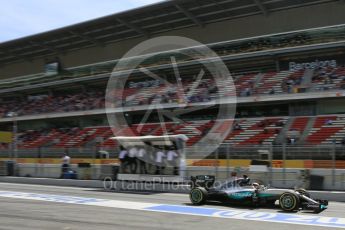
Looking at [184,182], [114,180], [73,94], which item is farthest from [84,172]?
[73,94]

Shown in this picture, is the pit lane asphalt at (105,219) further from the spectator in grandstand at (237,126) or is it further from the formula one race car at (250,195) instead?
Result: the spectator in grandstand at (237,126)

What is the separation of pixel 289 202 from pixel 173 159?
30.4 feet

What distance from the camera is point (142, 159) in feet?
74.4

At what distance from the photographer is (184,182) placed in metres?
21.3

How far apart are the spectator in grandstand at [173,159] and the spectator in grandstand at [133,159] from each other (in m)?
1.98

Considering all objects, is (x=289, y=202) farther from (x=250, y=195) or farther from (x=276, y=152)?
(x=276, y=152)

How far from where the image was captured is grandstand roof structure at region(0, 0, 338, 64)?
3856 cm

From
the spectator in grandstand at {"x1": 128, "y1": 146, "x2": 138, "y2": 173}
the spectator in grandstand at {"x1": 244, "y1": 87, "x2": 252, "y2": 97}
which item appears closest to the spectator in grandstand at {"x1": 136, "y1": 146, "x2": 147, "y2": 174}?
the spectator in grandstand at {"x1": 128, "y1": 146, "x2": 138, "y2": 173}

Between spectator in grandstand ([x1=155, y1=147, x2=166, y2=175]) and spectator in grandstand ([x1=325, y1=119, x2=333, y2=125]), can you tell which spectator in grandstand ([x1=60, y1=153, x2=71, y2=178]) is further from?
spectator in grandstand ([x1=325, y1=119, x2=333, y2=125])

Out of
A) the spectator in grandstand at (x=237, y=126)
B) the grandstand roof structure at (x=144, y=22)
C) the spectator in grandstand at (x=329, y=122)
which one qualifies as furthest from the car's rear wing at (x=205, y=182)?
the grandstand roof structure at (x=144, y=22)

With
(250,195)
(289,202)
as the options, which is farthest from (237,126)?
(289,202)

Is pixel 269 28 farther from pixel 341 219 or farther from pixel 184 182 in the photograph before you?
pixel 341 219

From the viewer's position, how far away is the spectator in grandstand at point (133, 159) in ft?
75.5

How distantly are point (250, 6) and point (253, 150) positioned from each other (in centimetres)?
2017
